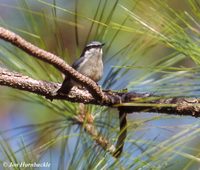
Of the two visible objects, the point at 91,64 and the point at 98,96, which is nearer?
the point at 98,96

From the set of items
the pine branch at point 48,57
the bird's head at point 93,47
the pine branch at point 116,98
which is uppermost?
the bird's head at point 93,47

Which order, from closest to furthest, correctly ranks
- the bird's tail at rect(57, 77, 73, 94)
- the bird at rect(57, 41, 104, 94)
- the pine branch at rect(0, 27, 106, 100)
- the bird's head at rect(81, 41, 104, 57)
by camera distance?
the pine branch at rect(0, 27, 106, 100) < the bird's tail at rect(57, 77, 73, 94) < the bird's head at rect(81, 41, 104, 57) < the bird at rect(57, 41, 104, 94)

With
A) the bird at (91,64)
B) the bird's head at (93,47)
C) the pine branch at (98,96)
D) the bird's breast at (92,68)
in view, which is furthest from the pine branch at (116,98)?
the bird's breast at (92,68)

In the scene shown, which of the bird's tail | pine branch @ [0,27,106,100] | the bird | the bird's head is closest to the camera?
pine branch @ [0,27,106,100]

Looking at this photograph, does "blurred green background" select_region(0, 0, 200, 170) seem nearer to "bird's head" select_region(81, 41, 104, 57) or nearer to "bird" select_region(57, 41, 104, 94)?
"bird's head" select_region(81, 41, 104, 57)

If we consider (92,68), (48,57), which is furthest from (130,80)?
(92,68)

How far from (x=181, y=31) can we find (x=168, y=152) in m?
0.22

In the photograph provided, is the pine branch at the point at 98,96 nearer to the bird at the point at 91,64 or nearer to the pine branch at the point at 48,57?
the pine branch at the point at 48,57

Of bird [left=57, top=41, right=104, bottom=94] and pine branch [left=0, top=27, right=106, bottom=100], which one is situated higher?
bird [left=57, top=41, right=104, bottom=94]

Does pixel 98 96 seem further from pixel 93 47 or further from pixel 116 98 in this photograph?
pixel 93 47

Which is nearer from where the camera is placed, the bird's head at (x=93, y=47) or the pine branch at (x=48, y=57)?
the pine branch at (x=48, y=57)

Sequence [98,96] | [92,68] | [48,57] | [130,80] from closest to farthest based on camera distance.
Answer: [48,57] → [98,96] → [130,80] → [92,68]

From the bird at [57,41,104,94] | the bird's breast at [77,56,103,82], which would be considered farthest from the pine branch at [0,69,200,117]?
the bird's breast at [77,56,103,82]

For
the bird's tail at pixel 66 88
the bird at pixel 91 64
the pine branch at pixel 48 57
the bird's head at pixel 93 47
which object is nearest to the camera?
the pine branch at pixel 48 57
